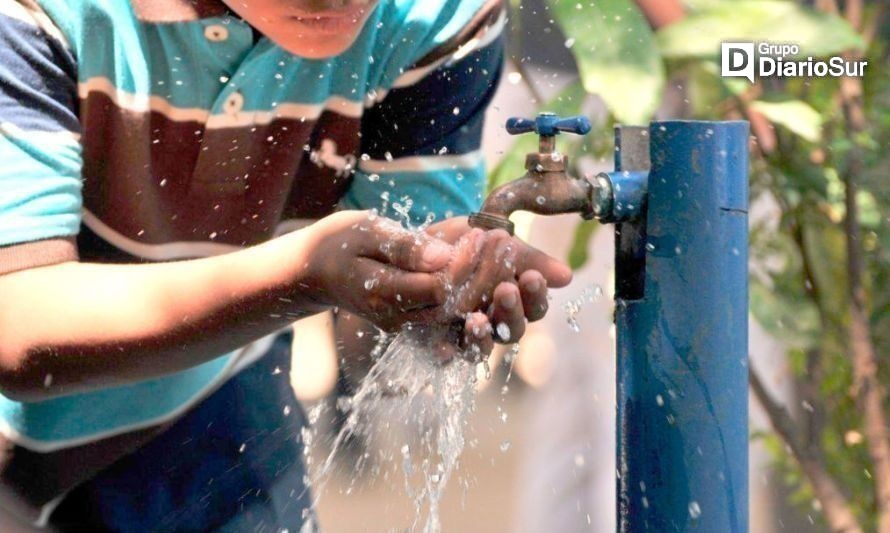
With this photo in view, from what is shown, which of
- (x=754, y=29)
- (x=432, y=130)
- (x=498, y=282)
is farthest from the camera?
(x=754, y=29)

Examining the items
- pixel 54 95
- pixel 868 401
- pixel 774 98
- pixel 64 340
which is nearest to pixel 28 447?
pixel 64 340

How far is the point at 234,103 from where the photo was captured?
125 centimetres

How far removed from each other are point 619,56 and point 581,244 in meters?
0.41

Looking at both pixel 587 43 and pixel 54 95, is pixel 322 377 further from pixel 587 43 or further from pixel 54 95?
pixel 54 95

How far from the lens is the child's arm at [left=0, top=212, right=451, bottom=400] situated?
98 cm

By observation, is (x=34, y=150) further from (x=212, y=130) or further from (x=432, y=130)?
(x=432, y=130)

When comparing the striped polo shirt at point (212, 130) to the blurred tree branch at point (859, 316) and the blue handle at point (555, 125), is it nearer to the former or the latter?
the blue handle at point (555, 125)

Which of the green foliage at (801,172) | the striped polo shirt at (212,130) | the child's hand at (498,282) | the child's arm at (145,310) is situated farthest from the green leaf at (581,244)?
the child's hand at (498,282)

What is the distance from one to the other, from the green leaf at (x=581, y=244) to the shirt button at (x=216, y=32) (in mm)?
939

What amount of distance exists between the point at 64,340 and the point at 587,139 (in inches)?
45.1

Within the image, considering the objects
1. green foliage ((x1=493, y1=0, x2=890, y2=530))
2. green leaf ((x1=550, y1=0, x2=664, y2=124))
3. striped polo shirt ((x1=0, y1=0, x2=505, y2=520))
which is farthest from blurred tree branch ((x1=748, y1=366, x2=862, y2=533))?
striped polo shirt ((x1=0, y1=0, x2=505, y2=520))

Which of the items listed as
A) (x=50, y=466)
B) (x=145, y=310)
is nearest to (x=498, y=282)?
(x=145, y=310)

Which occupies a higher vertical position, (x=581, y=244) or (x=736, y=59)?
(x=736, y=59)

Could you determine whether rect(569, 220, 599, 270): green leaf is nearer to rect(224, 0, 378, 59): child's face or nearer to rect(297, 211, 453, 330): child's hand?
rect(224, 0, 378, 59): child's face
